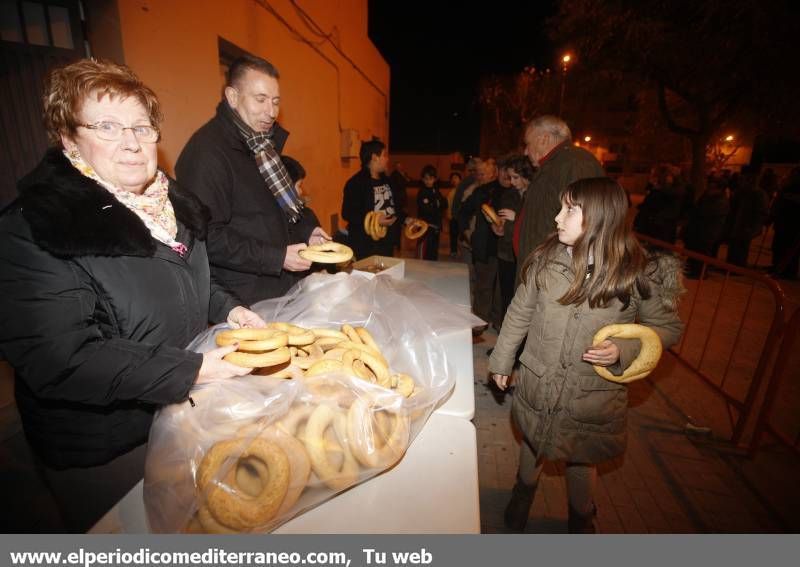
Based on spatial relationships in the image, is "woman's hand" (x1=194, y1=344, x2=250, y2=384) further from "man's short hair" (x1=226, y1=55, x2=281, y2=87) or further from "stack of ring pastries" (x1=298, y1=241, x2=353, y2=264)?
"man's short hair" (x1=226, y1=55, x2=281, y2=87)

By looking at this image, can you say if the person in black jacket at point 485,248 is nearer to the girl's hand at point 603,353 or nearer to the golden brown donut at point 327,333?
the girl's hand at point 603,353

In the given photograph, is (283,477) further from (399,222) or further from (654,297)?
(399,222)

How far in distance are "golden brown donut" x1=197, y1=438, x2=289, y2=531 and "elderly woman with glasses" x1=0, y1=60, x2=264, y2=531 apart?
27 centimetres

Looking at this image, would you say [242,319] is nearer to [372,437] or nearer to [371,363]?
[371,363]

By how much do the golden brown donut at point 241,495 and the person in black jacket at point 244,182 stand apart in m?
1.39

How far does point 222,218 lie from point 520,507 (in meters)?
2.67

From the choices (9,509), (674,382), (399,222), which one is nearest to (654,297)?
(674,382)

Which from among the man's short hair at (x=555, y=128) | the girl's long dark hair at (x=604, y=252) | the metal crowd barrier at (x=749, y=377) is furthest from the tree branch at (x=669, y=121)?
the girl's long dark hair at (x=604, y=252)

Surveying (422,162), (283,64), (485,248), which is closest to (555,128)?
(485,248)

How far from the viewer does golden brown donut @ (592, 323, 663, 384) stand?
1.97 metres

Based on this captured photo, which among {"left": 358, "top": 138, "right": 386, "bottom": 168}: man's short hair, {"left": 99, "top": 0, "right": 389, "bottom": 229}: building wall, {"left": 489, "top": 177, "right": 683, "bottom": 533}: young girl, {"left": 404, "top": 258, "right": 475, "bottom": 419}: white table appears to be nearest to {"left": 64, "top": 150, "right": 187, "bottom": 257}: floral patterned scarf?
{"left": 404, "top": 258, "right": 475, "bottom": 419}: white table

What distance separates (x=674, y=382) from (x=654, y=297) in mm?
3068

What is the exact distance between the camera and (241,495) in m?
1.21

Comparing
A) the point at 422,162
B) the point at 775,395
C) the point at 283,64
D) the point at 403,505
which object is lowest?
the point at 775,395
